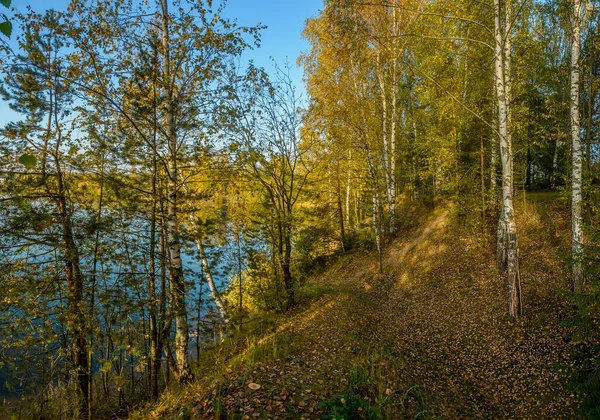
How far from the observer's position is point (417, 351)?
24.7 ft

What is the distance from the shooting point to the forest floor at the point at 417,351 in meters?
4.88

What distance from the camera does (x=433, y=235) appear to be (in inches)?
588

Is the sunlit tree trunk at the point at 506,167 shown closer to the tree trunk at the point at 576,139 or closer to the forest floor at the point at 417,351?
the forest floor at the point at 417,351

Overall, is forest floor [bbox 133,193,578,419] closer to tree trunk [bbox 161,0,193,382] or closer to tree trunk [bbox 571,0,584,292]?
tree trunk [bbox 571,0,584,292]

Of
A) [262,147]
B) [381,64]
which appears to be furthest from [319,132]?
[381,64]

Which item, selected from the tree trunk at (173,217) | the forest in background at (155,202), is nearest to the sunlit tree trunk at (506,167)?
the forest in background at (155,202)

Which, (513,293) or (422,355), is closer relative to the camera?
(422,355)

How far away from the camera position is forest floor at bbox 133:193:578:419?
488 centimetres

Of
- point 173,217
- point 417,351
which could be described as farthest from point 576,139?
point 173,217

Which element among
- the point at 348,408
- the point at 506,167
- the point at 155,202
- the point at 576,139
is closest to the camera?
the point at 348,408

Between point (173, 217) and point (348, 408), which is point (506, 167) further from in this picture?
point (173, 217)

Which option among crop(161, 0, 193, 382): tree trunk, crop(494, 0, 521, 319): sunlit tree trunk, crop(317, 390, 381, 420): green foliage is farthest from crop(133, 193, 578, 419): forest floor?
crop(161, 0, 193, 382): tree trunk

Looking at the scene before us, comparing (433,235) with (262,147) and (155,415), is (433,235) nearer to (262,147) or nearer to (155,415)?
(262,147)

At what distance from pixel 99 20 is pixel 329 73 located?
1120 cm
